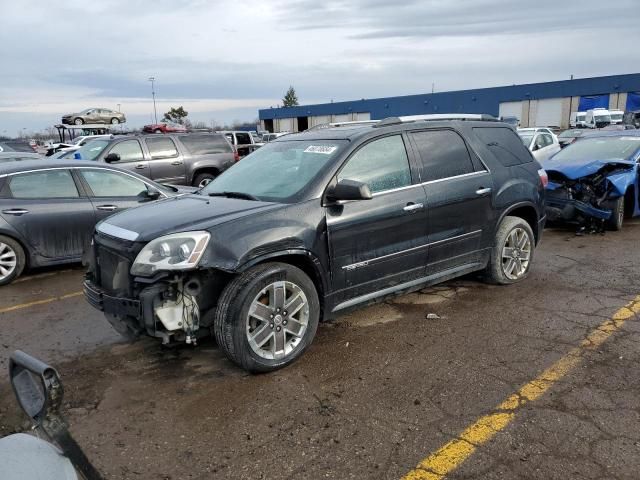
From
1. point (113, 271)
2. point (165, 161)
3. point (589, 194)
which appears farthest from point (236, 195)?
point (165, 161)

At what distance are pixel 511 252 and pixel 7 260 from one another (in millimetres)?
5874

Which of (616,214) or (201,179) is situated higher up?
(201,179)

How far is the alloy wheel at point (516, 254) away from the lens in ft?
18.8

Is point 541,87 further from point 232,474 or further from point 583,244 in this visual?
point 232,474

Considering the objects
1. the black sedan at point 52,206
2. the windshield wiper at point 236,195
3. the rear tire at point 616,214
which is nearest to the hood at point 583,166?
the rear tire at point 616,214

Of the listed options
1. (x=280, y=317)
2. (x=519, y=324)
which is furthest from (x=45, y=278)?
(x=519, y=324)

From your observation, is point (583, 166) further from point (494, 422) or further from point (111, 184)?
point (111, 184)

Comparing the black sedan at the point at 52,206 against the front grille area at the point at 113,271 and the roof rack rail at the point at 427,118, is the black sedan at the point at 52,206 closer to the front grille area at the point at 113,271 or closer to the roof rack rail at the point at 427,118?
the front grille area at the point at 113,271

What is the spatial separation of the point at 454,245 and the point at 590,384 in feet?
5.97

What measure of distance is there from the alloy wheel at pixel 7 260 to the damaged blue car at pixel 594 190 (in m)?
7.71

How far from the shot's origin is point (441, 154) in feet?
16.6

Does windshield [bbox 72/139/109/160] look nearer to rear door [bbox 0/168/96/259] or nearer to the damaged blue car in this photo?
rear door [bbox 0/168/96/259]

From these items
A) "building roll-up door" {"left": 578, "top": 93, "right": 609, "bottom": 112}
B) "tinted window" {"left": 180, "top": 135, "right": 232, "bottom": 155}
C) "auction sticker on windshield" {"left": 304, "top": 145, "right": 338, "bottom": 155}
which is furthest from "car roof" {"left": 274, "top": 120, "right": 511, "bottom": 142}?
"building roll-up door" {"left": 578, "top": 93, "right": 609, "bottom": 112}

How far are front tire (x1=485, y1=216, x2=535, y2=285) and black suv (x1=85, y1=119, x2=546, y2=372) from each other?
0.06ft
